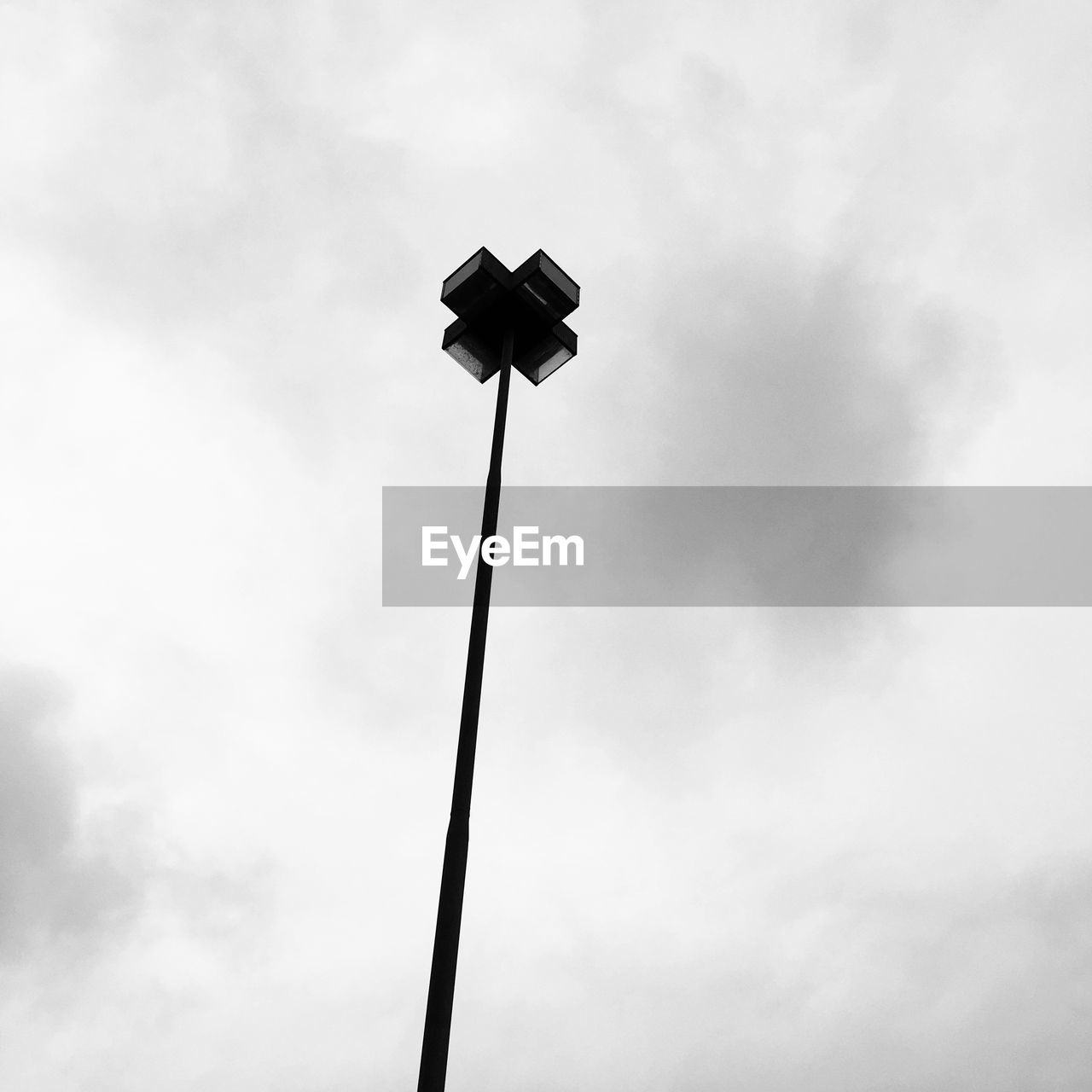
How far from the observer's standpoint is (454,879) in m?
6.96

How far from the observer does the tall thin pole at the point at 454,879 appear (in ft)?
20.8

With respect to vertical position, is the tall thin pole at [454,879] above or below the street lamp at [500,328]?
below

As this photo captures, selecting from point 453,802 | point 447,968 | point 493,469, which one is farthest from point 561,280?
point 447,968

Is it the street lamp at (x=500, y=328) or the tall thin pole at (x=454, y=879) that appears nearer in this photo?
the tall thin pole at (x=454, y=879)

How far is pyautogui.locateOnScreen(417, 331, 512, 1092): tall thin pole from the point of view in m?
6.34

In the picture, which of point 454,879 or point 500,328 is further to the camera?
point 500,328

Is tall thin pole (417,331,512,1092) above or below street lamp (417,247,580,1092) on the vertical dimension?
below

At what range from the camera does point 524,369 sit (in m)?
11.0

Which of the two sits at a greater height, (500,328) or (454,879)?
(500,328)

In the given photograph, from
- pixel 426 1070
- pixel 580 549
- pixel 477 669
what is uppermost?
pixel 580 549

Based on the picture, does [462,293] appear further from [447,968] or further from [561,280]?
[447,968]

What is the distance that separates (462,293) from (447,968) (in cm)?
670

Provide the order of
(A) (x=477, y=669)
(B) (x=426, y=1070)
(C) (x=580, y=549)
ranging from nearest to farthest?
1. (B) (x=426, y=1070)
2. (A) (x=477, y=669)
3. (C) (x=580, y=549)

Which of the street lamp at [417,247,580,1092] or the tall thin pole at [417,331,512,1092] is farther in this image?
the street lamp at [417,247,580,1092]
